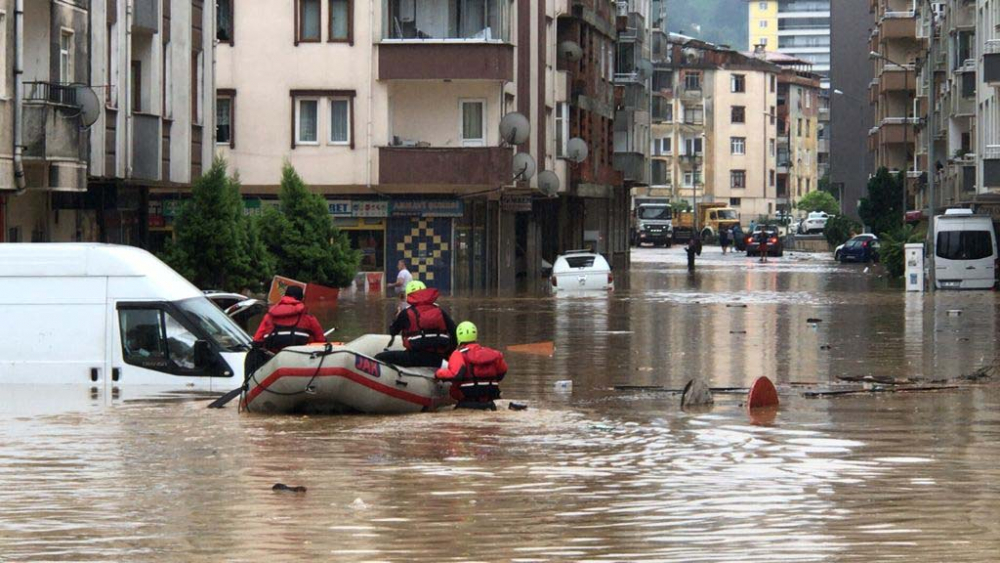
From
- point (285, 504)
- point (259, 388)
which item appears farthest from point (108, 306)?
point (285, 504)

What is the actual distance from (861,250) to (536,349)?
210 feet

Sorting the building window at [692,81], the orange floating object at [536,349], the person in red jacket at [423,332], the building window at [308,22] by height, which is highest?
the building window at [692,81]

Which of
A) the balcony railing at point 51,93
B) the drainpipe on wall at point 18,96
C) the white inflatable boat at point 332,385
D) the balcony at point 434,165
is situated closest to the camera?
the white inflatable boat at point 332,385

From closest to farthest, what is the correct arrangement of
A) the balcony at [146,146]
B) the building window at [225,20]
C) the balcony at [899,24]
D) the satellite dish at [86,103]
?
the satellite dish at [86,103] < the balcony at [146,146] < the building window at [225,20] < the balcony at [899,24]

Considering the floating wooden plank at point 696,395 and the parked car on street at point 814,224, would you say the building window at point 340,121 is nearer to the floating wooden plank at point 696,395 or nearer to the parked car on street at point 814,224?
the floating wooden plank at point 696,395

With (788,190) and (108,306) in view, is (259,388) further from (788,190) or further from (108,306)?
(788,190)

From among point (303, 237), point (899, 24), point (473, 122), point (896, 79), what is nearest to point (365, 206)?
point (473, 122)

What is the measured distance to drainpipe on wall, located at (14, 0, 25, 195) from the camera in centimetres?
3066

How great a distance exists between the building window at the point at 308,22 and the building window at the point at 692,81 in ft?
356

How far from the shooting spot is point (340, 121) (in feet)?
174

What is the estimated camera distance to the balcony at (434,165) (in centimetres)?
5269

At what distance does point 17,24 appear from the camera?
30.6 meters

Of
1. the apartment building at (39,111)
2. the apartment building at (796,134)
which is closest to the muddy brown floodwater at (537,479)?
the apartment building at (39,111)

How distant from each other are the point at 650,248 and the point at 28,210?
302 feet
